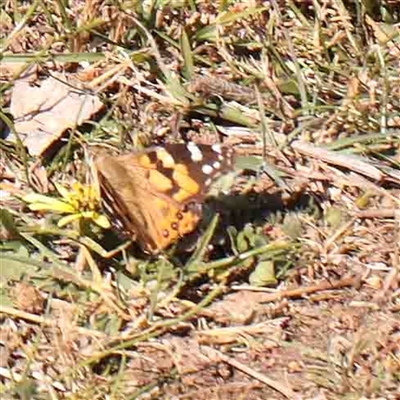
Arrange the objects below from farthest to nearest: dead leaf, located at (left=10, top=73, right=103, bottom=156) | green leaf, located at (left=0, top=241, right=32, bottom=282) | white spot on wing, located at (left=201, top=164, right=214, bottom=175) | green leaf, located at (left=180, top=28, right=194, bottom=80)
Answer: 1. green leaf, located at (left=180, top=28, right=194, bottom=80)
2. dead leaf, located at (left=10, top=73, right=103, bottom=156)
3. green leaf, located at (left=0, top=241, right=32, bottom=282)
4. white spot on wing, located at (left=201, top=164, right=214, bottom=175)

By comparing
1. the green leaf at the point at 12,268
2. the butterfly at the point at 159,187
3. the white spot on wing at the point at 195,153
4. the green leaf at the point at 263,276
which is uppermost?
the white spot on wing at the point at 195,153

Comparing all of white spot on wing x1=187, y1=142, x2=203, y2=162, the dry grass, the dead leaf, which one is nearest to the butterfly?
white spot on wing x1=187, y1=142, x2=203, y2=162

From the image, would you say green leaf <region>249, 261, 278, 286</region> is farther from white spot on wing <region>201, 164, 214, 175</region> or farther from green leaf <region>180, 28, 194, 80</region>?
green leaf <region>180, 28, 194, 80</region>

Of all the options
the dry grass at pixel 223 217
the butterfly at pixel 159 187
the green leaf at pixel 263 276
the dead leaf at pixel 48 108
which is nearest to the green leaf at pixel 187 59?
the dry grass at pixel 223 217

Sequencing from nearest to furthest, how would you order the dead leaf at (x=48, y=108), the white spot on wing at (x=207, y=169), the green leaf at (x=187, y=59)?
the white spot on wing at (x=207, y=169), the dead leaf at (x=48, y=108), the green leaf at (x=187, y=59)

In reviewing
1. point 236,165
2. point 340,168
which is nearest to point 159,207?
point 236,165

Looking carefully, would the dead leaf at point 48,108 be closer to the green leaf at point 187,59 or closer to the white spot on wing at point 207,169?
the green leaf at point 187,59

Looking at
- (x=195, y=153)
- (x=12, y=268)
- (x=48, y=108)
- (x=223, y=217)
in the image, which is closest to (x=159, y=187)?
(x=195, y=153)
